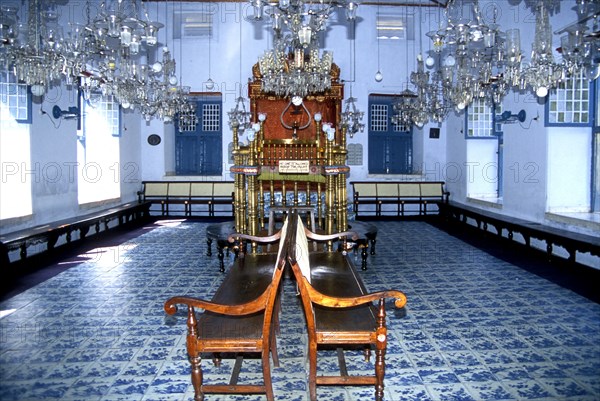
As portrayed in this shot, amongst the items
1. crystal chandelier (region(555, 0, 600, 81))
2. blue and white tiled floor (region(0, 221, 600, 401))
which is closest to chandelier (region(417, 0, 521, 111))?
crystal chandelier (region(555, 0, 600, 81))

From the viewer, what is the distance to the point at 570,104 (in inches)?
318

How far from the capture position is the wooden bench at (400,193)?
12812 mm

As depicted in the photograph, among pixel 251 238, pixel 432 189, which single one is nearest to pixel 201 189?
pixel 432 189

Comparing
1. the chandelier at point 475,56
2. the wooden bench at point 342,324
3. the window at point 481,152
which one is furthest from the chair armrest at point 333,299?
the window at point 481,152

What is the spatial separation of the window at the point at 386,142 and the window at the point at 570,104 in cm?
581

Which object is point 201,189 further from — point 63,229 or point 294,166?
point 294,166

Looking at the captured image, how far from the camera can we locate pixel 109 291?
580 centimetres

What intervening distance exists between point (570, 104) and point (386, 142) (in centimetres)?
613

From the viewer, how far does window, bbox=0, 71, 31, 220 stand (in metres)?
7.32

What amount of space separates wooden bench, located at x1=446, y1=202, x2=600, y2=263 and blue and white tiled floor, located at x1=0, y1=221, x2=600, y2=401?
0.73 metres

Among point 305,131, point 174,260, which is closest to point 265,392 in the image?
point 174,260

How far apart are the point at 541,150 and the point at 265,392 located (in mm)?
7052

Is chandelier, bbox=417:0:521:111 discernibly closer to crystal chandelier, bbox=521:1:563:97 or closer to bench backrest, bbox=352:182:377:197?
crystal chandelier, bbox=521:1:563:97

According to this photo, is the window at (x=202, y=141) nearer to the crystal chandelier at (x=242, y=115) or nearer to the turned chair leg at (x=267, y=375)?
the crystal chandelier at (x=242, y=115)
